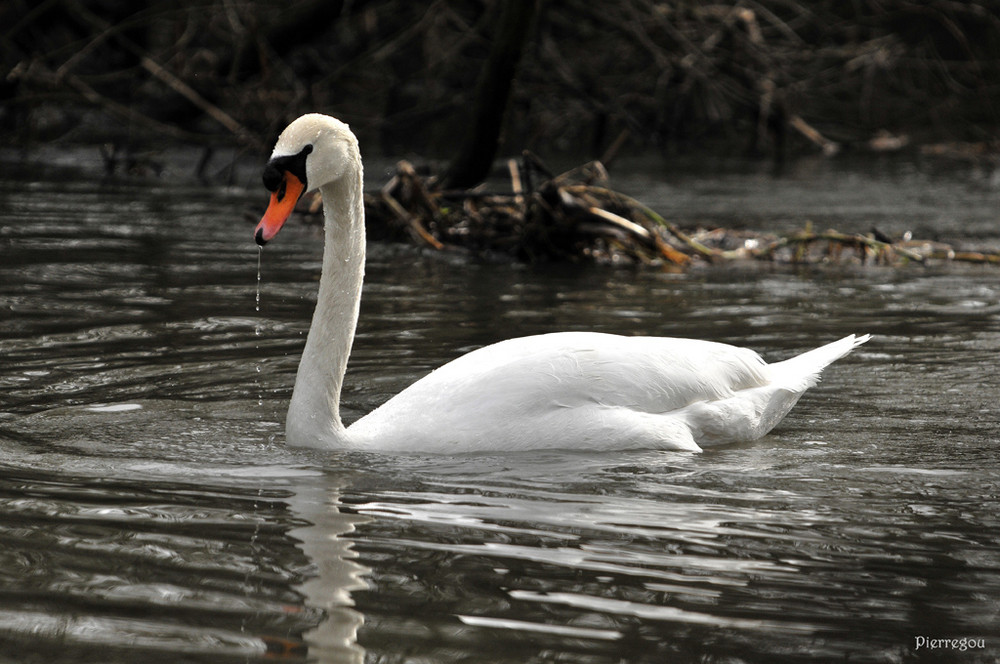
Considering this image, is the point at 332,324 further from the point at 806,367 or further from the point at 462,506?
the point at 806,367

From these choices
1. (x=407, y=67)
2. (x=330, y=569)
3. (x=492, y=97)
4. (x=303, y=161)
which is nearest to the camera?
(x=330, y=569)

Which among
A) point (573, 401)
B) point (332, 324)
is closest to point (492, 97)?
point (332, 324)

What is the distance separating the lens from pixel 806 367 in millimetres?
5969

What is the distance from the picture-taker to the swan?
4.91 metres

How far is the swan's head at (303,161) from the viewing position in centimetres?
473

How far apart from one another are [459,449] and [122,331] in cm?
310

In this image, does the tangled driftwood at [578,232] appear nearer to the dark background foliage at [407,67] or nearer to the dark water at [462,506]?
the dark water at [462,506]

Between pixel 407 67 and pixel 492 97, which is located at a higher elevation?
pixel 407 67

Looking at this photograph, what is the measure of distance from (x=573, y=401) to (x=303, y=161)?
129 cm

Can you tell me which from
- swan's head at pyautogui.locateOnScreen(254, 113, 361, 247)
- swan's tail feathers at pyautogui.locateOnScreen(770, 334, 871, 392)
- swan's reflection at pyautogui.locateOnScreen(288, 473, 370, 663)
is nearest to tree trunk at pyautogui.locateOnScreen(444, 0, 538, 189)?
swan's tail feathers at pyautogui.locateOnScreen(770, 334, 871, 392)

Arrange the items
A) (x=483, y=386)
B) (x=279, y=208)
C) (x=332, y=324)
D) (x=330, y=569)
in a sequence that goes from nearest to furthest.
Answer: (x=330, y=569) → (x=279, y=208) → (x=483, y=386) → (x=332, y=324)

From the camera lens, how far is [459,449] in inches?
193

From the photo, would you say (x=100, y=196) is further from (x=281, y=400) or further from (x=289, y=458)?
(x=289, y=458)

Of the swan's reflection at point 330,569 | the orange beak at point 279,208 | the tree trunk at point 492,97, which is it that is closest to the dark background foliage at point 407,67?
the tree trunk at point 492,97
